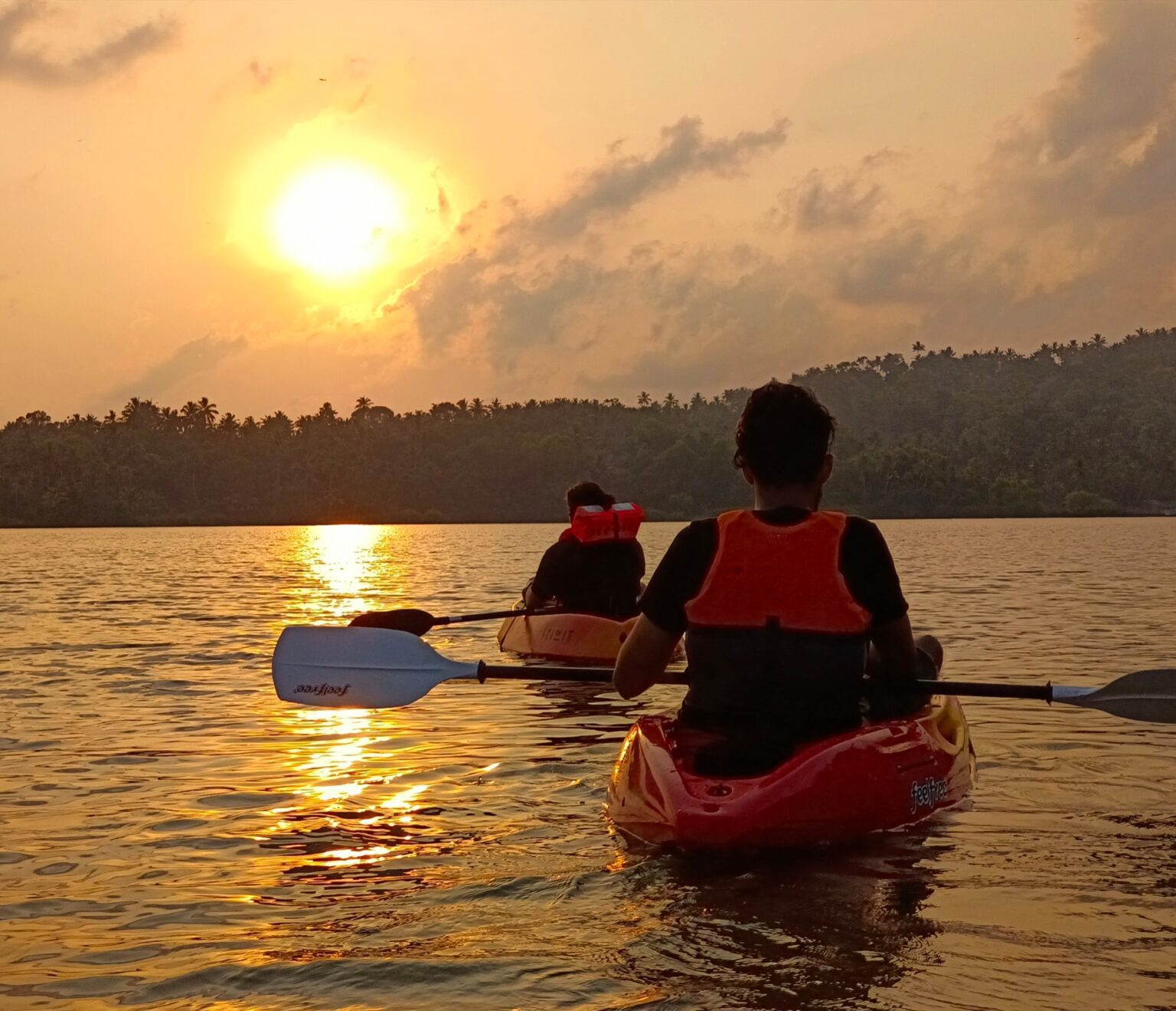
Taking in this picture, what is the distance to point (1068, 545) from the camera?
5947 centimetres

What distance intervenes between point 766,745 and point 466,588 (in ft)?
78.1

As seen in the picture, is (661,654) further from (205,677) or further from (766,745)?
(205,677)

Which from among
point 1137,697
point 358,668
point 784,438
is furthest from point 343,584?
point 784,438

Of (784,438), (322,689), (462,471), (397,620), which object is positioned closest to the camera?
(784,438)

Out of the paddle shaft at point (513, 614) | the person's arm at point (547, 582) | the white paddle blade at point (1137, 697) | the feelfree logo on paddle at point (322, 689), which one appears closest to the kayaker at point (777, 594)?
the white paddle blade at point (1137, 697)

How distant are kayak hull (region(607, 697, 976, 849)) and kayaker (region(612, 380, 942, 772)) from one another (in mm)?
220

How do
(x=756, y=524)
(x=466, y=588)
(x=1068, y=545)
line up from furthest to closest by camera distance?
1. (x=1068, y=545)
2. (x=466, y=588)
3. (x=756, y=524)

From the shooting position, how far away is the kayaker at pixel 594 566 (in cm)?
1326

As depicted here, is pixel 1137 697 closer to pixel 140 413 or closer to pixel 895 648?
pixel 895 648

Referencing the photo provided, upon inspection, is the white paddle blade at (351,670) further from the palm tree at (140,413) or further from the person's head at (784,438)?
the palm tree at (140,413)

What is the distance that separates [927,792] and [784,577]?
1671mm

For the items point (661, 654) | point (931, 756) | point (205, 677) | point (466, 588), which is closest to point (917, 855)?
point (931, 756)

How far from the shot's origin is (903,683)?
19.6 feet

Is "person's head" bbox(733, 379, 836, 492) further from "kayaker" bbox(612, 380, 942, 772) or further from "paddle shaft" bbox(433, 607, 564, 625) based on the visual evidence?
"paddle shaft" bbox(433, 607, 564, 625)
